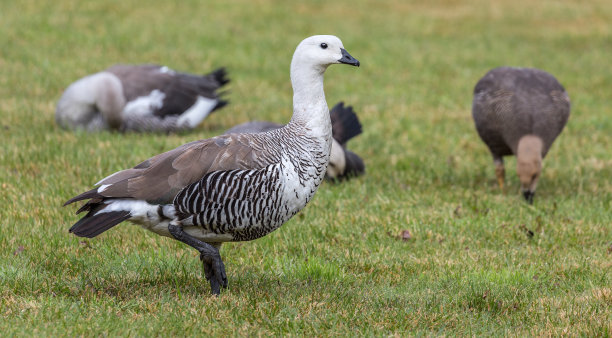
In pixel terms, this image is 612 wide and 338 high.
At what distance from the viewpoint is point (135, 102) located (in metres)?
11.0

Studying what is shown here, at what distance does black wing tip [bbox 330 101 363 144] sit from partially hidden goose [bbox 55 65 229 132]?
8.60 ft

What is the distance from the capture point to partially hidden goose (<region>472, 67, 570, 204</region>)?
8445mm

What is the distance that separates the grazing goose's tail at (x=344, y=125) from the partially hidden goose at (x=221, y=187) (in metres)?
4.41

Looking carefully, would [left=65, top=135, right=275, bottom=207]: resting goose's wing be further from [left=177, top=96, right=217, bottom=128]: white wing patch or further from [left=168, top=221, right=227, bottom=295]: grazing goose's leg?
[left=177, top=96, right=217, bottom=128]: white wing patch

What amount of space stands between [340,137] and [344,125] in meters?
0.17

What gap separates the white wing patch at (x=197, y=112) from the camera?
1130cm

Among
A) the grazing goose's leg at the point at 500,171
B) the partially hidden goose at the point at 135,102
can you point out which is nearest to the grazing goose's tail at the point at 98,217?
the grazing goose's leg at the point at 500,171

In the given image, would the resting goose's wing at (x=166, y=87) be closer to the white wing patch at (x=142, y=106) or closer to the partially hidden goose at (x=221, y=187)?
the white wing patch at (x=142, y=106)

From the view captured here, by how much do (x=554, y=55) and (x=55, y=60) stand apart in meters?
12.3

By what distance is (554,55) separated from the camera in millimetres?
19688

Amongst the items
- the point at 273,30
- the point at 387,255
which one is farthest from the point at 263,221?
the point at 273,30

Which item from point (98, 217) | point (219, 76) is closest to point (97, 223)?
point (98, 217)

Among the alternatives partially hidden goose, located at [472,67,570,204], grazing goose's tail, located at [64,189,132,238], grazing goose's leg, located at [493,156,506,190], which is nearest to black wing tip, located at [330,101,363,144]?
partially hidden goose, located at [472,67,570,204]

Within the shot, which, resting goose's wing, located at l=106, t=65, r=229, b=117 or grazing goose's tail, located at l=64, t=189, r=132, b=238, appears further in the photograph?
resting goose's wing, located at l=106, t=65, r=229, b=117
